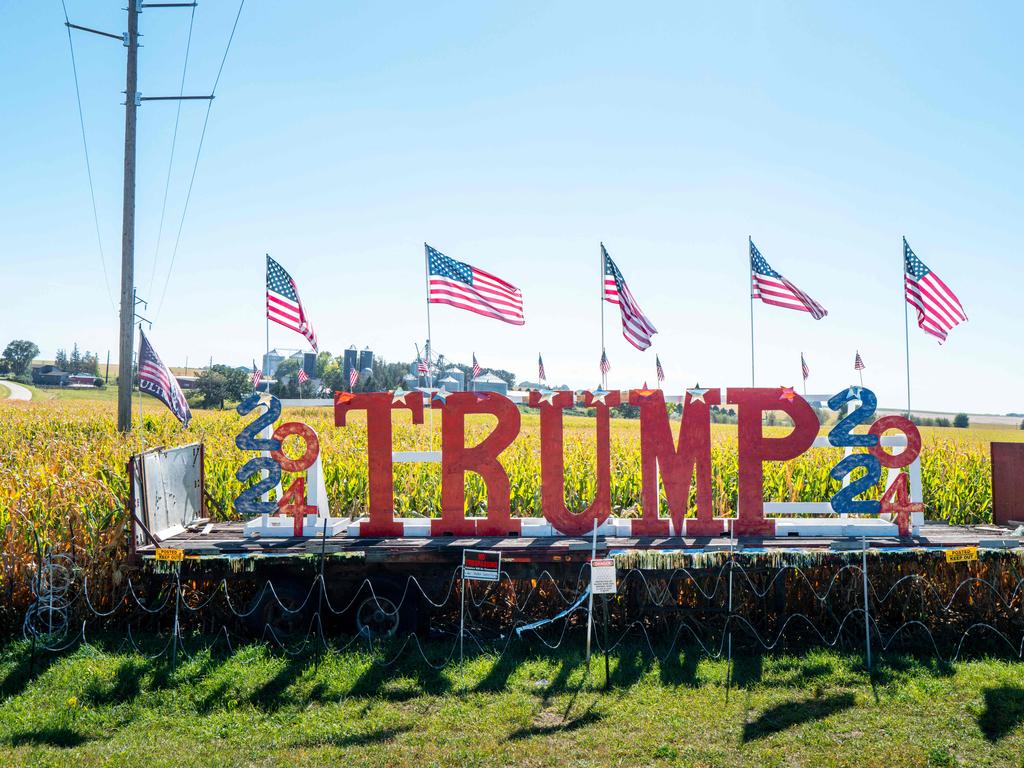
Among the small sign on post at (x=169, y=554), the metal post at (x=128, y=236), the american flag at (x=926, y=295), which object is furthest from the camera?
the metal post at (x=128, y=236)

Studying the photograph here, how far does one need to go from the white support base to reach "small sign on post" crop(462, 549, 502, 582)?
2626mm

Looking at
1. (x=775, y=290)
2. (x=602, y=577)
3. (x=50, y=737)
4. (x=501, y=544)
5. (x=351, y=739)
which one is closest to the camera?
(x=351, y=739)

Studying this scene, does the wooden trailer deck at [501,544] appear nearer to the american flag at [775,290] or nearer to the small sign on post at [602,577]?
the small sign on post at [602,577]

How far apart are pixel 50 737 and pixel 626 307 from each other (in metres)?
8.45

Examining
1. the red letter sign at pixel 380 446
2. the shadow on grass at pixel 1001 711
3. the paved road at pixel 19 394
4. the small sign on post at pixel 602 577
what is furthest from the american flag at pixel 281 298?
the paved road at pixel 19 394

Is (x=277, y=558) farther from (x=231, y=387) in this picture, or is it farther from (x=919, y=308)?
(x=231, y=387)

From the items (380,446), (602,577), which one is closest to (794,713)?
(602,577)

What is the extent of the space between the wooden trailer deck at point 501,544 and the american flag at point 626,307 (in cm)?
289

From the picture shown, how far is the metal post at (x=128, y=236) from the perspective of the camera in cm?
1805

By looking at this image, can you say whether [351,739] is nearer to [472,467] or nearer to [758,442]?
[472,467]

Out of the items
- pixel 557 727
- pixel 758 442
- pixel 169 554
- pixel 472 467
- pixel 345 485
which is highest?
pixel 758 442

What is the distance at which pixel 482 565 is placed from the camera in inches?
359

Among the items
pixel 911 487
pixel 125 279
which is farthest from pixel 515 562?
pixel 125 279

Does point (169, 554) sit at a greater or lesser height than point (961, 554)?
greater
